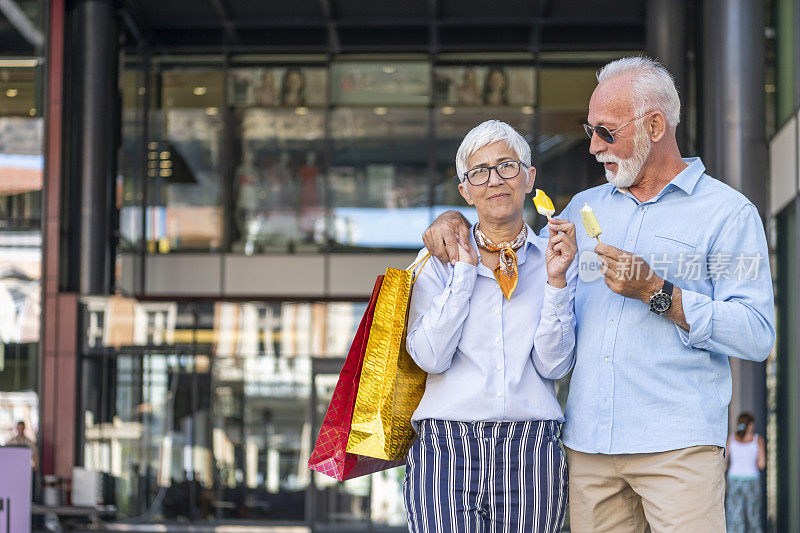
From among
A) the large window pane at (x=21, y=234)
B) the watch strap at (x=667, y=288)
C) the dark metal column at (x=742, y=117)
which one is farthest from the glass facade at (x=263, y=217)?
the watch strap at (x=667, y=288)

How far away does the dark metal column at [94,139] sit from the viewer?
1622 cm

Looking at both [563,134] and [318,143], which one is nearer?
[563,134]

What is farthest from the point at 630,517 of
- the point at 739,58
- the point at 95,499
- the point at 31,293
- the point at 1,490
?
the point at 31,293

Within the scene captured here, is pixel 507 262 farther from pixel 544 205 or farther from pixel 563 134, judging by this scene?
pixel 563 134

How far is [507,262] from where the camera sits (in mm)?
→ 3070

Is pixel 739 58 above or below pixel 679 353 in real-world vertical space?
above

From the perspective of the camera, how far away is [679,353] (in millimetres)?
2857

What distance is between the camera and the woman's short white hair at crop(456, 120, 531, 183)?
3.07 m

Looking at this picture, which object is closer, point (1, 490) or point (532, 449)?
point (532, 449)

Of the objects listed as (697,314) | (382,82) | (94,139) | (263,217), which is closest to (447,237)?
(697,314)

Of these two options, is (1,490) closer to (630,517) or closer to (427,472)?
(427,472)

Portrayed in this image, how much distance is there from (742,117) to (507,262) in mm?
9891

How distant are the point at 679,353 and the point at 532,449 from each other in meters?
0.47

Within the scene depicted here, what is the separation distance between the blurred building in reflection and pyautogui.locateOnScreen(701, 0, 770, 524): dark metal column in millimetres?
362
